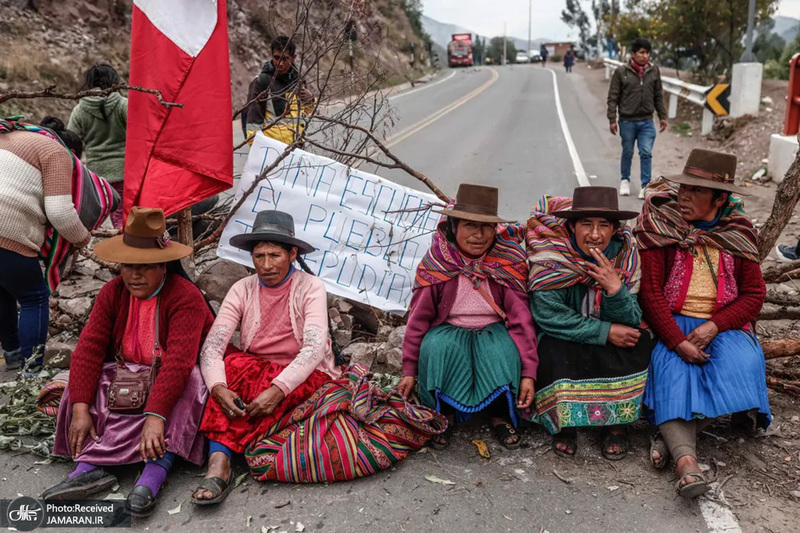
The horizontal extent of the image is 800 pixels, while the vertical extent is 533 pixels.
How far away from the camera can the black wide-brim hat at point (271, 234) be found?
11.6ft

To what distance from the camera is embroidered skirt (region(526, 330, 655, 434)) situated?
3.42 m

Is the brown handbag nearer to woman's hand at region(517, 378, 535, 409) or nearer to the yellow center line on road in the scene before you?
woman's hand at region(517, 378, 535, 409)

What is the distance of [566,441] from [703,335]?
34.4 inches

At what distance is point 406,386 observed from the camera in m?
3.63

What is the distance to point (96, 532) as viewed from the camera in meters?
2.93

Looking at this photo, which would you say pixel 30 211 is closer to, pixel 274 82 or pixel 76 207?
pixel 76 207

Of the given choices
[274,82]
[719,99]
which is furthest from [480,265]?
[719,99]

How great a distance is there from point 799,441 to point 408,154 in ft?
33.7

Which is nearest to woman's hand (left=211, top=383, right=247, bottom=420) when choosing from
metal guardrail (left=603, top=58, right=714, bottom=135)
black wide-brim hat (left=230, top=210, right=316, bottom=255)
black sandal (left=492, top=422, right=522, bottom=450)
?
black wide-brim hat (left=230, top=210, right=316, bottom=255)

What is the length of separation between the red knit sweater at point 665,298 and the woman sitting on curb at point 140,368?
7.65ft

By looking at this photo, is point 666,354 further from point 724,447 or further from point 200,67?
point 200,67

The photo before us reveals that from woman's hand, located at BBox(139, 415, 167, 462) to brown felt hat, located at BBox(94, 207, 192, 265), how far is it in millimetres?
762

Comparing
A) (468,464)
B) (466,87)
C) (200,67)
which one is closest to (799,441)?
(468,464)

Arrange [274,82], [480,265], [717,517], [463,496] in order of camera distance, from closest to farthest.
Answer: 1. [717,517]
2. [463,496]
3. [480,265]
4. [274,82]
